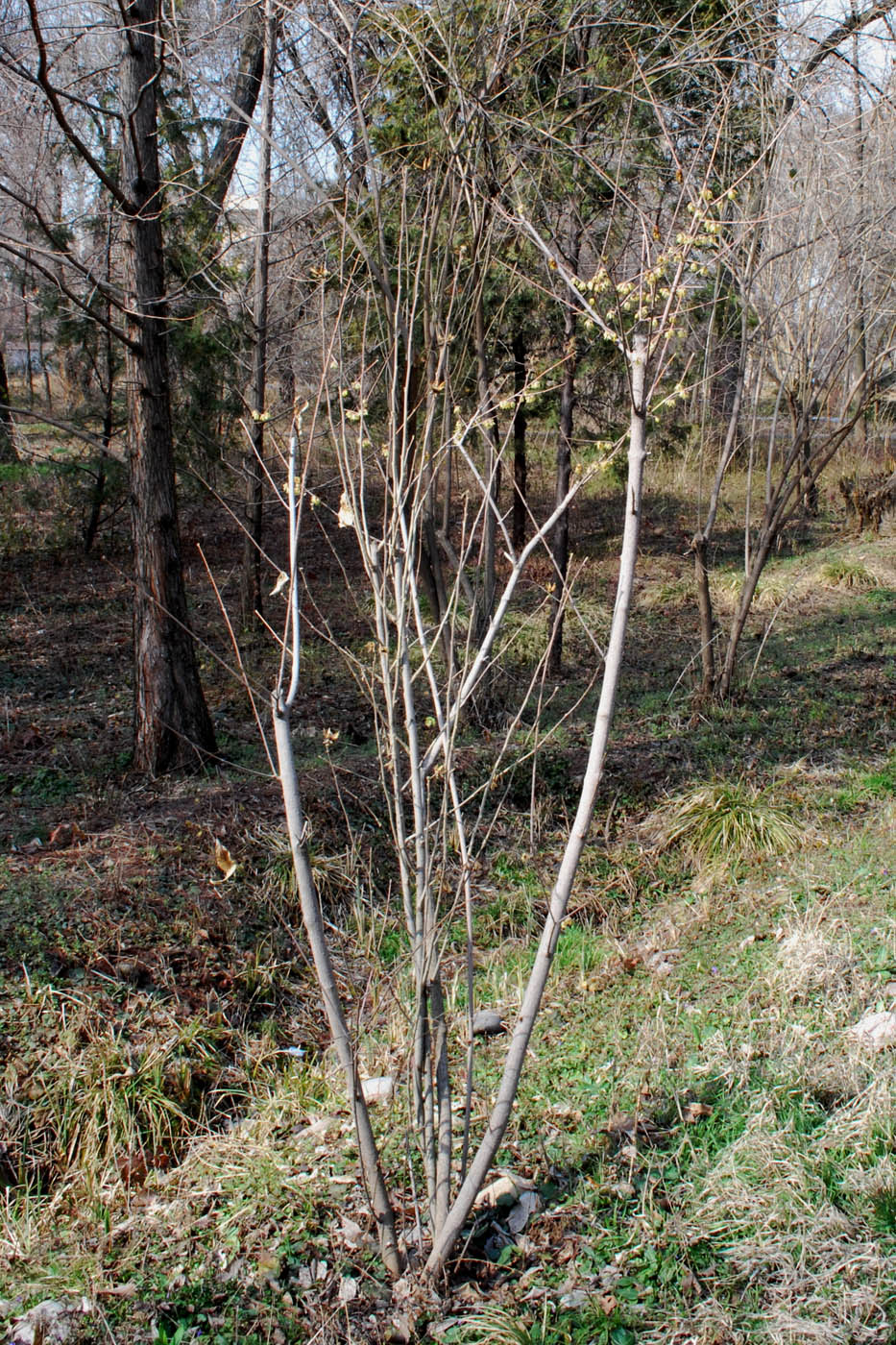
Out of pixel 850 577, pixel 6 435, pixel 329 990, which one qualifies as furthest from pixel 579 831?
pixel 6 435

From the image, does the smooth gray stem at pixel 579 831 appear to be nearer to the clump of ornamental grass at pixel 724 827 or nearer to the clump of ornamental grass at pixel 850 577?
the clump of ornamental grass at pixel 724 827

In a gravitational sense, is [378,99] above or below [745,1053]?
above

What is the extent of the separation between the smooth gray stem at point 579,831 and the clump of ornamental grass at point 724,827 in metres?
2.90

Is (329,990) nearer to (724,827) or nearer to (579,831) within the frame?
(579,831)

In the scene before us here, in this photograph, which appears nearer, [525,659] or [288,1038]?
[288,1038]

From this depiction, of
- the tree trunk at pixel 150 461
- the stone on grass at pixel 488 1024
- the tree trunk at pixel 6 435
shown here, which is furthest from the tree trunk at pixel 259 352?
the stone on grass at pixel 488 1024

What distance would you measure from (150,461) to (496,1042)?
149 inches

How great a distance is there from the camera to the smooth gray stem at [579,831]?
80.4 inches

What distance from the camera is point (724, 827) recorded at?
5.06m

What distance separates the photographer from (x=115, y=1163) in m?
3.21

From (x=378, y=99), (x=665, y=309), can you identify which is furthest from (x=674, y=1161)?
(x=378, y=99)

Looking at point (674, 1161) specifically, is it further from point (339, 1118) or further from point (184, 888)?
point (184, 888)

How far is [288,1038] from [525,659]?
537cm

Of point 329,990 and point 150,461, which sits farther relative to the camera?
point 150,461
